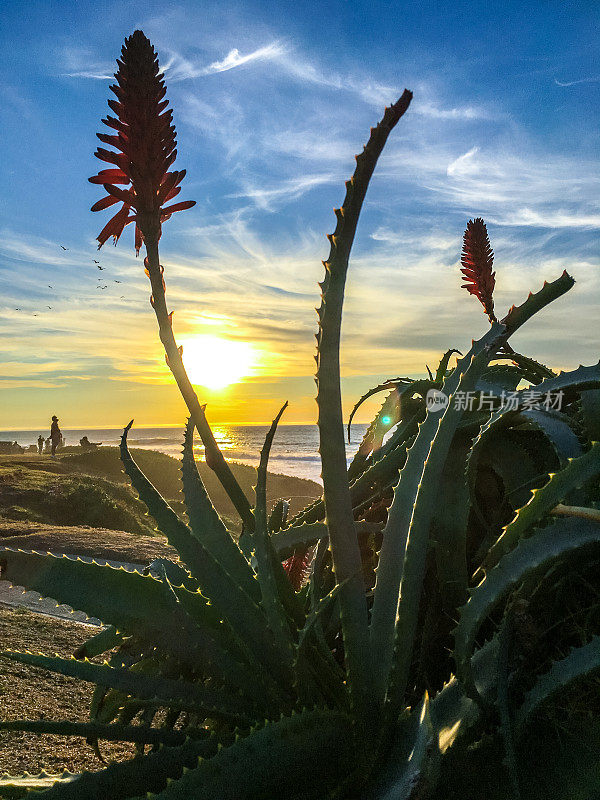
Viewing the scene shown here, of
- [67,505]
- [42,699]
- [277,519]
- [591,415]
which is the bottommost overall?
[67,505]

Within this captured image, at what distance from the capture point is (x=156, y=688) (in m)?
0.91

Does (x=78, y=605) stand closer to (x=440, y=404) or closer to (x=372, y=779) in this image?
(x=372, y=779)

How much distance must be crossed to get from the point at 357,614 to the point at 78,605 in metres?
0.43

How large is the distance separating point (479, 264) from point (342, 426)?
1312 millimetres

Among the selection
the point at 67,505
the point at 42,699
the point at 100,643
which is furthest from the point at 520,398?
the point at 67,505

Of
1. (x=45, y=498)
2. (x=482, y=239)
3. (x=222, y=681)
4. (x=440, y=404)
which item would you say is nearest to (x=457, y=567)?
(x=440, y=404)

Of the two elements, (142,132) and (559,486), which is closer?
(559,486)

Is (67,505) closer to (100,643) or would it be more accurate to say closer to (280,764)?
(100,643)

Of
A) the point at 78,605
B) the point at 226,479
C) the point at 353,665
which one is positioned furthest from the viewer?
the point at 226,479

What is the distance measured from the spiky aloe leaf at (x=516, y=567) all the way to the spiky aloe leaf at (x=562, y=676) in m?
0.07

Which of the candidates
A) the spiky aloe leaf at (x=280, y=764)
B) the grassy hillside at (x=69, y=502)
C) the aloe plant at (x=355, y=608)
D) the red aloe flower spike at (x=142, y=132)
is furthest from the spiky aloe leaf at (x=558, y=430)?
the grassy hillside at (x=69, y=502)

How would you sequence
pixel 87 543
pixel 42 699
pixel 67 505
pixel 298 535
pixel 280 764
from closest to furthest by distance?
pixel 280 764 < pixel 298 535 < pixel 42 699 < pixel 87 543 < pixel 67 505

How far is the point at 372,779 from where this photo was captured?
74 cm

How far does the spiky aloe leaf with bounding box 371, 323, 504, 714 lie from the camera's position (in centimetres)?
81
